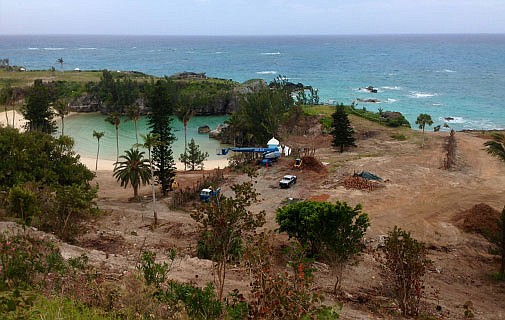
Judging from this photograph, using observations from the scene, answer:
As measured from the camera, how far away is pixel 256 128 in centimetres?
5356

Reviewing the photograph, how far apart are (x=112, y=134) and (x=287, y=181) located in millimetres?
38021

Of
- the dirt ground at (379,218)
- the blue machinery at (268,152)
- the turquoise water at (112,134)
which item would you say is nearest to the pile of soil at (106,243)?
the dirt ground at (379,218)

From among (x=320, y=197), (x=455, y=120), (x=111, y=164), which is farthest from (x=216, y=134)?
(x=455, y=120)

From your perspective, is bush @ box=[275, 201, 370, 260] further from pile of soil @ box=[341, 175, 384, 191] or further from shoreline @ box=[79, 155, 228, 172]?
shoreline @ box=[79, 155, 228, 172]

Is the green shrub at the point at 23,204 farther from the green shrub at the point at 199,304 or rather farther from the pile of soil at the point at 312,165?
the pile of soil at the point at 312,165

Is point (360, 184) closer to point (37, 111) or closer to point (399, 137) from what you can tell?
point (399, 137)

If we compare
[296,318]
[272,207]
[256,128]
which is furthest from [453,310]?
[256,128]

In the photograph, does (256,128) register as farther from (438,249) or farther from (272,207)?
(438,249)

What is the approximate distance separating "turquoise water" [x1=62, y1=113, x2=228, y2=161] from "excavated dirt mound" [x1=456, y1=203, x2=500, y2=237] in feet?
108

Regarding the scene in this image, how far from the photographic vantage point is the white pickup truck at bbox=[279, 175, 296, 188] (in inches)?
1449

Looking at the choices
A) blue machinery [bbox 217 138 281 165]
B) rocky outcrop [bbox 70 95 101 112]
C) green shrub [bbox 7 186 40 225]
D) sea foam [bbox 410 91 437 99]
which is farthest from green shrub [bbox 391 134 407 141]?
rocky outcrop [bbox 70 95 101 112]

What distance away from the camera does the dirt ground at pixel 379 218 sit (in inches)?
779

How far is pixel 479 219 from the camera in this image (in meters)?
27.8

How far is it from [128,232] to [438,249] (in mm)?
18682
